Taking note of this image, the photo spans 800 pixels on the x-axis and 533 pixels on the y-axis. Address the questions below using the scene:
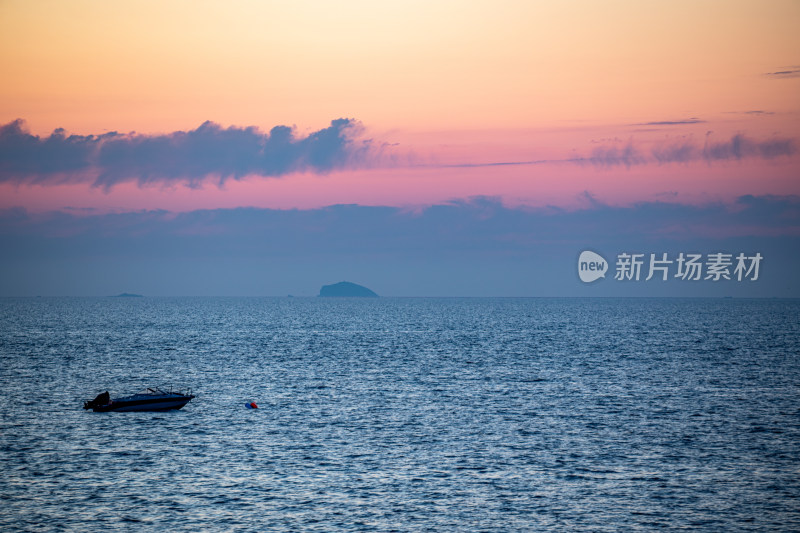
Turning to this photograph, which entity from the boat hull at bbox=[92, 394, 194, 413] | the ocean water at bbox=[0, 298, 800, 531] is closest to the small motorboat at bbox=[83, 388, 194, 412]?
the boat hull at bbox=[92, 394, 194, 413]

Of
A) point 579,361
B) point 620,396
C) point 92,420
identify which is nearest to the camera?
Result: point 92,420

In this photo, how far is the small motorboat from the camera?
2982 inches

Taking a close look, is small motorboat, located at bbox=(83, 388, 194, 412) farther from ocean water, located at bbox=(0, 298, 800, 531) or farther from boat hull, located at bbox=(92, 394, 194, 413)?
ocean water, located at bbox=(0, 298, 800, 531)

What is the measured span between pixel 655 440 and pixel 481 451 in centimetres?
1515

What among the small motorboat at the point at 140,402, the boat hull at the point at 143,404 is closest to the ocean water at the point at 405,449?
the boat hull at the point at 143,404

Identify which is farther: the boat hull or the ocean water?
the boat hull

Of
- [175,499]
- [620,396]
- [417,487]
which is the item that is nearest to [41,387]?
[175,499]

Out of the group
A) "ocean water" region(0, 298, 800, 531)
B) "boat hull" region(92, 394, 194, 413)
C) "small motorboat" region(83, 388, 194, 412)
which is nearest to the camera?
"ocean water" region(0, 298, 800, 531)

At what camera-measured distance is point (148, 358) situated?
134m

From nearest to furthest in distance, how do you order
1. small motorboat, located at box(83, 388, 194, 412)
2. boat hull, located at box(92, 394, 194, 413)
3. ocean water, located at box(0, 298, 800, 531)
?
1. ocean water, located at box(0, 298, 800, 531)
2. small motorboat, located at box(83, 388, 194, 412)
3. boat hull, located at box(92, 394, 194, 413)

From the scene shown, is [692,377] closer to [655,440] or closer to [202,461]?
[655,440]

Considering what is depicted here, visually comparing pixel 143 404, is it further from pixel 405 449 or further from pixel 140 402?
pixel 405 449

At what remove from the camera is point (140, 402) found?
252 feet

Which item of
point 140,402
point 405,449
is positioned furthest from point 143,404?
point 405,449
